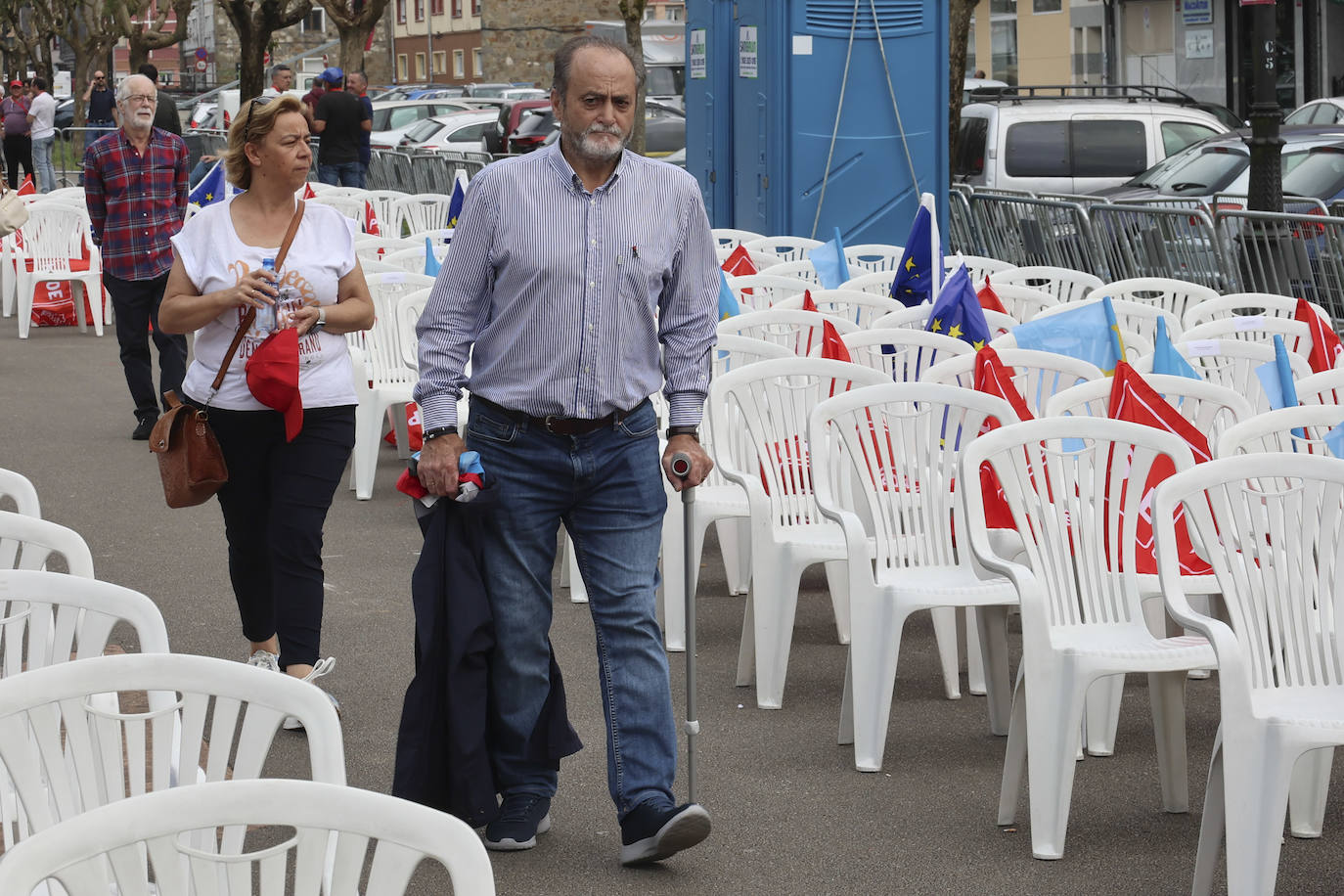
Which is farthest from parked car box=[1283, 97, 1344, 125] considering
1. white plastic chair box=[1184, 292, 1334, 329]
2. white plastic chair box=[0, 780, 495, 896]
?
white plastic chair box=[0, 780, 495, 896]

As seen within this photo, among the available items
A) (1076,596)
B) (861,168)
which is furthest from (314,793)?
(861,168)

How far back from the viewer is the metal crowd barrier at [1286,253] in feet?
36.1

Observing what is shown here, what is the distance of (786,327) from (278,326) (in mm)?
3162

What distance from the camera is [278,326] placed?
548cm

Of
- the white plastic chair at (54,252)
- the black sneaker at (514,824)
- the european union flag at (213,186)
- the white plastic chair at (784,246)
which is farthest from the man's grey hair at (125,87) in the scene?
the white plastic chair at (54,252)

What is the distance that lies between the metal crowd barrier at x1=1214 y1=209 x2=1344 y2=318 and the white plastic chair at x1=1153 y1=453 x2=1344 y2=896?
6648mm

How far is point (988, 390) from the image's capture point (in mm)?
6207

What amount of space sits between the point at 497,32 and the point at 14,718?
211ft

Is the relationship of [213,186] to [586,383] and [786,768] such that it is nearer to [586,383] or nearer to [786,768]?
[786,768]

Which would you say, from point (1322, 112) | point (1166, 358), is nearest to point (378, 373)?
point (1166, 358)

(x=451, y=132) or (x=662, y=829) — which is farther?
(x=451, y=132)

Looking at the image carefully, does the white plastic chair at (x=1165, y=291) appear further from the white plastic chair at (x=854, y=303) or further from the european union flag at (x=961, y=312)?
the european union flag at (x=961, y=312)

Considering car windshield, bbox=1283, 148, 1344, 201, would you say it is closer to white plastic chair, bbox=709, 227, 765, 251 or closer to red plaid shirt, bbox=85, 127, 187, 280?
white plastic chair, bbox=709, 227, 765, 251

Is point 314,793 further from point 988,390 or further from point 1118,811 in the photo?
point 988,390
